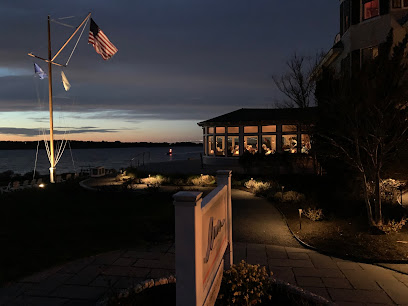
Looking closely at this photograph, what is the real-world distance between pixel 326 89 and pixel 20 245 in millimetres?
9885

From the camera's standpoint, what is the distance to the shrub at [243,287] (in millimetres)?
4082

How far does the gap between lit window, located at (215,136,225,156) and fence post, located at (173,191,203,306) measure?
897 inches

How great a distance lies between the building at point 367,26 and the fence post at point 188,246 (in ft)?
38.2

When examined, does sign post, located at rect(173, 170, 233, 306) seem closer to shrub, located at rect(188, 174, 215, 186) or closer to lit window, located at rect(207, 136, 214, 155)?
shrub, located at rect(188, 174, 215, 186)

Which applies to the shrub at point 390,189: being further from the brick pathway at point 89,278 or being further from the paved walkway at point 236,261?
the brick pathway at point 89,278

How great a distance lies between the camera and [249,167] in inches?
787

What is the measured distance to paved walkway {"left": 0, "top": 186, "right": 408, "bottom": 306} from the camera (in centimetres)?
469

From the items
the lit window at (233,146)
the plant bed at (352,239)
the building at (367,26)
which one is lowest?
the plant bed at (352,239)

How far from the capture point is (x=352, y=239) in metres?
7.49

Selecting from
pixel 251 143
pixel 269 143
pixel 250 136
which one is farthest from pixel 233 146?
pixel 269 143

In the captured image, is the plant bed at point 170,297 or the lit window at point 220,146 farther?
the lit window at point 220,146

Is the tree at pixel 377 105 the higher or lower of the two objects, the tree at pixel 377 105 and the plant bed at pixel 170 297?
the higher

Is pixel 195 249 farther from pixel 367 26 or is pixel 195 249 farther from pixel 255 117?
pixel 255 117

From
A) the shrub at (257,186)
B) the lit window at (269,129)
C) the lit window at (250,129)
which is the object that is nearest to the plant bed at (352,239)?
the shrub at (257,186)
